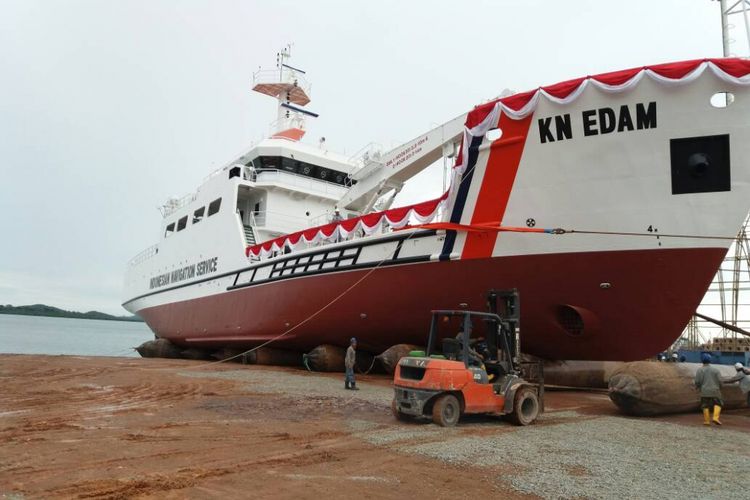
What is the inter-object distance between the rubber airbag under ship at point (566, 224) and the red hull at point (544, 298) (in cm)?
3

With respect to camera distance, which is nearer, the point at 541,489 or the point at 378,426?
the point at 541,489

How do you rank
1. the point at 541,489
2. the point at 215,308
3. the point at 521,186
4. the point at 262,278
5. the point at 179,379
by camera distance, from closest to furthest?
the point at 541,489
the point at 521,186
the point at 179,379
the point at 262,278
the point at 215,308

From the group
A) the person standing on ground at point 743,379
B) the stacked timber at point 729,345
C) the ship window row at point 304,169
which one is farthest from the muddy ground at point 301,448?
the stacked timber at point 729,345

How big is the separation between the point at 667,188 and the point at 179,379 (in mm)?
10734

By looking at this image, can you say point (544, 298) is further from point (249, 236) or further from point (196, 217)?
point (196, 217)

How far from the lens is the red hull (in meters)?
8.79

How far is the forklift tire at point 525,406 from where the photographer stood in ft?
23.5

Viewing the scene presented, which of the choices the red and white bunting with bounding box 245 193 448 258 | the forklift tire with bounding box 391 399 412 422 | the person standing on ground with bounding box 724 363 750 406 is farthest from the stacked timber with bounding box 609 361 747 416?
the red and white bunting with bounding box 245 193 448 258

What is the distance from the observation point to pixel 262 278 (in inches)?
621

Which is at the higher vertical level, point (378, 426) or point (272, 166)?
point (272, 166)

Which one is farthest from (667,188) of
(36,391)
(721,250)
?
(36,391)

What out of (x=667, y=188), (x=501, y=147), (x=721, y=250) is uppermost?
(x=501, y=147)

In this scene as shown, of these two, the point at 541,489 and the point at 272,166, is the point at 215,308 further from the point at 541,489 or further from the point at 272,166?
the point at 541,489

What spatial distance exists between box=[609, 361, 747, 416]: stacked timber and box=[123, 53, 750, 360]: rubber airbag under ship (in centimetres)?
77
